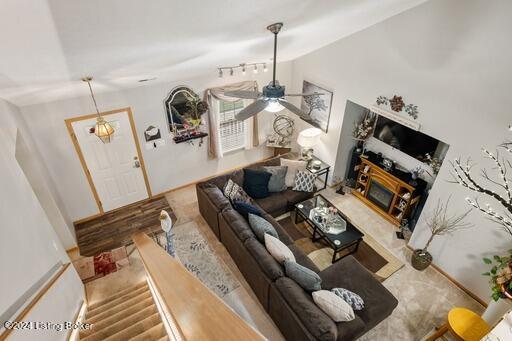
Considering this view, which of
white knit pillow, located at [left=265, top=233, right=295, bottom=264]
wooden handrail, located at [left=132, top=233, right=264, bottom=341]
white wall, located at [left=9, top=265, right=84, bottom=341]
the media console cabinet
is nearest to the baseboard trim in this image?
the media console cabinet

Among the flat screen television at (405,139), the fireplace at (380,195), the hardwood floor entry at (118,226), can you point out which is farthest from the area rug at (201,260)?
the flat screen television at (405,139)

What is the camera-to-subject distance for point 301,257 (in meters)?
4.34

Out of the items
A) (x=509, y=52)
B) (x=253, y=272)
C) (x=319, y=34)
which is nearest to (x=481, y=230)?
(x=509, y=52)

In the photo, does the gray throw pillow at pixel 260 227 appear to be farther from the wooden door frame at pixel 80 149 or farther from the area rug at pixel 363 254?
the wooden door frame at pixel 80 149

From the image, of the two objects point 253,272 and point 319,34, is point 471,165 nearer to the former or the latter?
point 319,34

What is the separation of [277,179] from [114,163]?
3.15 meters

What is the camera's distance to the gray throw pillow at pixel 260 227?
14.1 ft

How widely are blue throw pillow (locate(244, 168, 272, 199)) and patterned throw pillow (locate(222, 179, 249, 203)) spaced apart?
218 millimetres

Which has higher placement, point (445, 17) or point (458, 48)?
point (445, 17)

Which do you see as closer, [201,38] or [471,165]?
[201,38]

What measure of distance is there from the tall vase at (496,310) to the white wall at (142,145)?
205 inches

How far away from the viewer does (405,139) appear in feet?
16.7

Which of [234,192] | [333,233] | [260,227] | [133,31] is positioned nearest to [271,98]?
[133,31]

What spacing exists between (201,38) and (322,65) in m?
3.77
